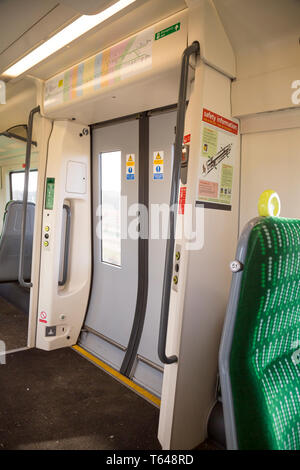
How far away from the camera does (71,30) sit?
8.42ft

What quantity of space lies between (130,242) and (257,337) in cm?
259

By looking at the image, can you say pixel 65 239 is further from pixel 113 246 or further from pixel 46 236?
pixel 113 246

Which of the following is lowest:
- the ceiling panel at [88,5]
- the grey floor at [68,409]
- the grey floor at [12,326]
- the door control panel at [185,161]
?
the grey floor at [68,409]

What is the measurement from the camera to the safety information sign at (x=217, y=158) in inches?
86.2

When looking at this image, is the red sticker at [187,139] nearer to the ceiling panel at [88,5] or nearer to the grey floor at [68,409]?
the ceiling panel at [88,5]

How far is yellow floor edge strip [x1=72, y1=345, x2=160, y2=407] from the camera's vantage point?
292 centimetres

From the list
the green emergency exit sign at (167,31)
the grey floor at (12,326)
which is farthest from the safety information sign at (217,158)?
the grey floor at (12,326)

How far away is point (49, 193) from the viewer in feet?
12.1

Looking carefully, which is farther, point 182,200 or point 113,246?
point 113,246

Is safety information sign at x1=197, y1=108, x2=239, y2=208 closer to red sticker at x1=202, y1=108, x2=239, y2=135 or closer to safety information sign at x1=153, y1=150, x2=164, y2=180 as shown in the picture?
red sticker at x1=202, y1=108, x2=239, y2=135

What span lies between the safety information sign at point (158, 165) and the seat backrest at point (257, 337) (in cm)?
225

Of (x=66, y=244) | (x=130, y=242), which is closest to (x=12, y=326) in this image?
(x=66, y=244)

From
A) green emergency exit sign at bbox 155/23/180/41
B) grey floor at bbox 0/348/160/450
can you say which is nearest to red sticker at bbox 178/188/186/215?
green emergency exit sign at bbox 155/23/180/41
